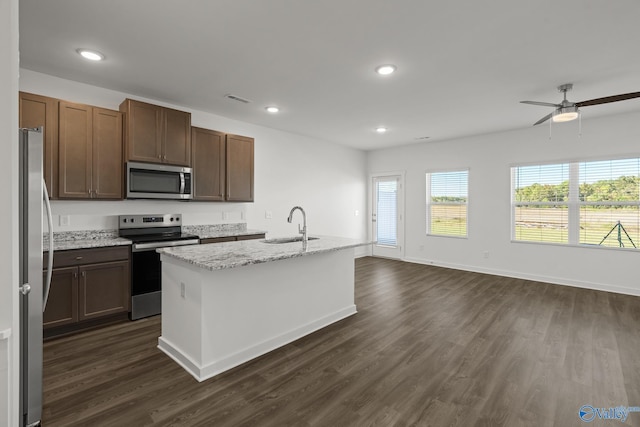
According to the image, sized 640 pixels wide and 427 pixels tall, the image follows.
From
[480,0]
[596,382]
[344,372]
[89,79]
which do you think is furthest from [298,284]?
[89,79]

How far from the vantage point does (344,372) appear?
240 cm

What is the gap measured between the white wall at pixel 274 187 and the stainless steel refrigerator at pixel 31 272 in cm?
203

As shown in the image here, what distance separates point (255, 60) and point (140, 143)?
1.68 meters

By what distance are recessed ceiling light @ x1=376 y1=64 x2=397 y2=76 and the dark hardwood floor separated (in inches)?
103

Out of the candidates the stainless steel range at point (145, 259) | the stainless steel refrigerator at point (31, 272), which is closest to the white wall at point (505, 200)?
the stainless steel range at point (145, 259)

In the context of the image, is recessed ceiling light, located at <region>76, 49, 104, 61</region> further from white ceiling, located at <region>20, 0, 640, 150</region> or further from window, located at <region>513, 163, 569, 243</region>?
window, located at <region>513, 163, 569, 243</region>

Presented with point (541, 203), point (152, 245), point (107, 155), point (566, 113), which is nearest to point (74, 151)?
point (107, 155)

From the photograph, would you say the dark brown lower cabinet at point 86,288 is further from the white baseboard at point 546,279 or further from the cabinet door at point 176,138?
the white baseboard at point 546,279

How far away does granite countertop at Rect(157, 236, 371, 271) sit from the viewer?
2.19 meters

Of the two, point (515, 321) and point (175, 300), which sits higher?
point (175, 300)

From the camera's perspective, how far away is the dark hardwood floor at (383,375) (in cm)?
192

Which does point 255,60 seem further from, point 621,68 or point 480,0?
point 621,68

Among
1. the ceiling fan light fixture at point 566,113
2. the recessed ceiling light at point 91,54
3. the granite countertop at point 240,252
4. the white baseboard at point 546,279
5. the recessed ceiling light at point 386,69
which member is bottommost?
the white baseboard at point 546,279

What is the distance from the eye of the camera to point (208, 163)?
4.26 meters
